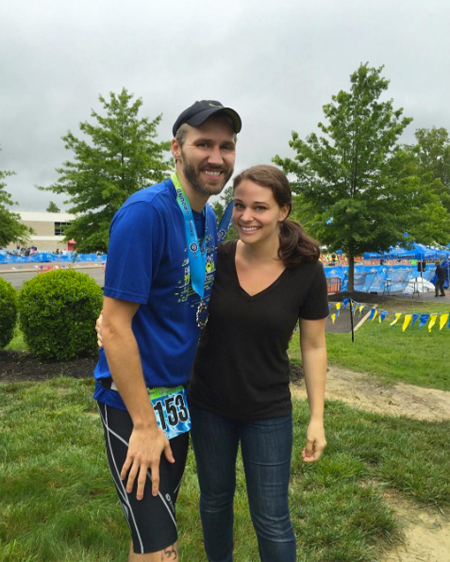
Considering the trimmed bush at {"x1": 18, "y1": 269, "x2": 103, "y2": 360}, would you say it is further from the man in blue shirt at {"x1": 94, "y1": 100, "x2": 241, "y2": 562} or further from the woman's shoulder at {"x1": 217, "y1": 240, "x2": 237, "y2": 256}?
the man in blue shirt at {"x1": 94, "y1": 100, "x2": 241, "y2": 562}

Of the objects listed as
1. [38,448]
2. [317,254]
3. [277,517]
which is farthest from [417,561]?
[38,448]

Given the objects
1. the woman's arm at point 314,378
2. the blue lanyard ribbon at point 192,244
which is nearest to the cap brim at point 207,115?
the blue lanyard ribbon at point 192,244

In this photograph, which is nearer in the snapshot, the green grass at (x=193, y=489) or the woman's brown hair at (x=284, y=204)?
the woman's brown hair at (x=284, y=204)

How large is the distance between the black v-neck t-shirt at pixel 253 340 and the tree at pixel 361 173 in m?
15.0

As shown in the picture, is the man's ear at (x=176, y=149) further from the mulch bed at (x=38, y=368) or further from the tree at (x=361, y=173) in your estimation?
the tree at (x=361, y=173)

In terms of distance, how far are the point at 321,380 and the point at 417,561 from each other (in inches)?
55.3

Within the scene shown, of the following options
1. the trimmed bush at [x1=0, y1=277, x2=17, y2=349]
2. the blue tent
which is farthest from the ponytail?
the blue tent

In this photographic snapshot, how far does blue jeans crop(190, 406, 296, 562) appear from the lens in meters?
1.79

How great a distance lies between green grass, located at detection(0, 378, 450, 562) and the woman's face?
1.77 m

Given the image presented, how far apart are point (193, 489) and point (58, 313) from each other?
4039 mm

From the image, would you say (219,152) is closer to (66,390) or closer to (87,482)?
(87,482)

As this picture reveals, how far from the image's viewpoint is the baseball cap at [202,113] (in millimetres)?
1622

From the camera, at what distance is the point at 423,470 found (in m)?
3.36

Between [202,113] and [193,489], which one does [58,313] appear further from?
[202,113]
